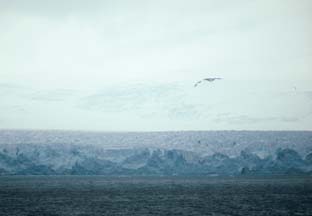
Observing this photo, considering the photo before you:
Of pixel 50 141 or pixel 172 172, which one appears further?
pixel 50 141

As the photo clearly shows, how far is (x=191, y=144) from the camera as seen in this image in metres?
120

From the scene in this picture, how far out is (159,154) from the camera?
104m

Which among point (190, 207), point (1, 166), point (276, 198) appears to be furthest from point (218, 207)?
point (1, 166)

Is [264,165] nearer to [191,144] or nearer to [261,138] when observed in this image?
[261,138]

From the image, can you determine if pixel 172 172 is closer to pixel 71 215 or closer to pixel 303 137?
pixel 303 137

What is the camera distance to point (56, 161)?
329 ft

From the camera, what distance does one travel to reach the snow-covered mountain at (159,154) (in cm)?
10000

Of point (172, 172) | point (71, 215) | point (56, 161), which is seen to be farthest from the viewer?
point (172, 172)

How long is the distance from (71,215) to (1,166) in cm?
6493

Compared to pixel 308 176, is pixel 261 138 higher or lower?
higher

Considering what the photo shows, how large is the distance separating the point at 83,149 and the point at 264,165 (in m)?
40.3

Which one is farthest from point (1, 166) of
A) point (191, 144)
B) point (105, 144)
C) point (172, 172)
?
point (191, 144)

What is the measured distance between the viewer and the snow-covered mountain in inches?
3937

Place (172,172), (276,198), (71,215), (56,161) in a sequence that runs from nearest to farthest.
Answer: (71,215) → (276,198) → (56,161) → (172,172)
